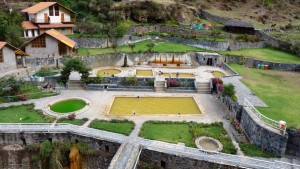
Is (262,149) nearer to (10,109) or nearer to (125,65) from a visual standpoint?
(10,109)

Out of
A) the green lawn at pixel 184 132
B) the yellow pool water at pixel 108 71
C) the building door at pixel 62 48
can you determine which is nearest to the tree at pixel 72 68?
the yellow pool water at pixel 108 71

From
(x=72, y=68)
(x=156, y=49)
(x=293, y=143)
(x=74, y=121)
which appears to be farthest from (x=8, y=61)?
(x=293, y=143)

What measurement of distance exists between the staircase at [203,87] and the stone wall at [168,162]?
13.8 metres

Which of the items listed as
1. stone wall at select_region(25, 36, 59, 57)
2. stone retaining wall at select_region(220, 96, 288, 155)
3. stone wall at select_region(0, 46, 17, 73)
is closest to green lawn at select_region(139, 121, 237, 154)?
stone retaining wall at select_region(220, 96, 288, 155)

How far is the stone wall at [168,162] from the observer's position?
18.1m

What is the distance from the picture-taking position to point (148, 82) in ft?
104

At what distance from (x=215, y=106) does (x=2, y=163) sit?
20.2 meters

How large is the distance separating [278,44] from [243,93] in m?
25.5

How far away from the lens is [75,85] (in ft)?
104

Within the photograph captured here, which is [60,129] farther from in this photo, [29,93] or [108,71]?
[108,71]

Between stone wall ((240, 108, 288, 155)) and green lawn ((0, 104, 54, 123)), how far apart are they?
55.7 feet

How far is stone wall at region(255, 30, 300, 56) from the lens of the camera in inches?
1726

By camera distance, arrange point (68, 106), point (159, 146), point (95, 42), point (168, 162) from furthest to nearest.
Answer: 1. point (95, 42)
2. point (68, 106)
3. point (159, 146)
4. point (168, 162)

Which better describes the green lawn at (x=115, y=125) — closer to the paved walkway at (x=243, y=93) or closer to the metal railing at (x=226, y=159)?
the metal railing at (x=226, y=159)
